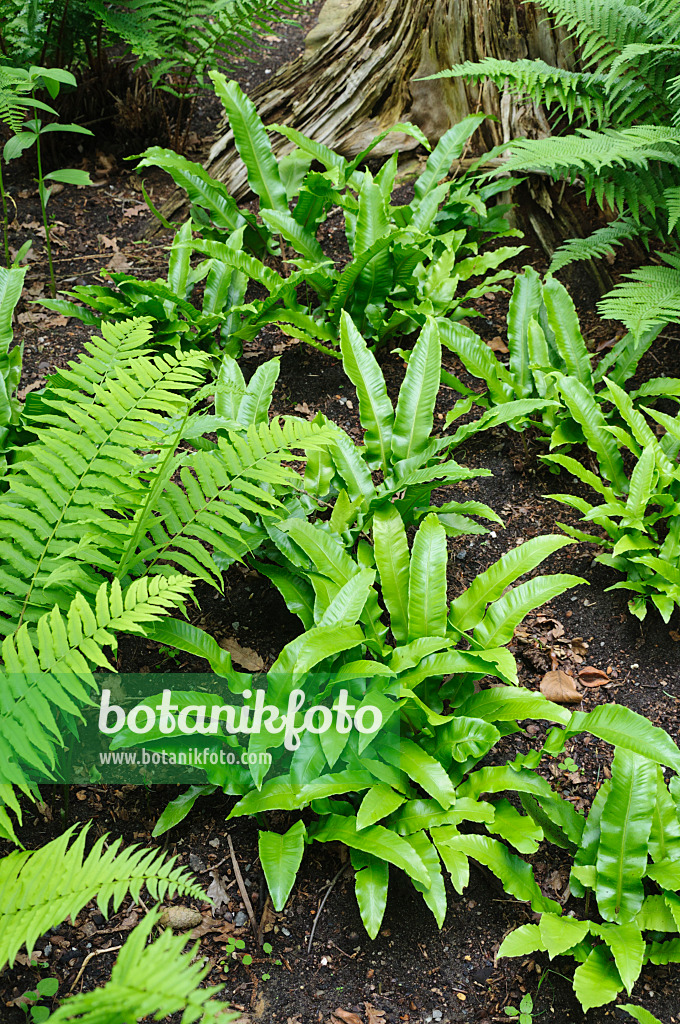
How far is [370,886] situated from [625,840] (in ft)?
2.29

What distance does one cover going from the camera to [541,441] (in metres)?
3.40

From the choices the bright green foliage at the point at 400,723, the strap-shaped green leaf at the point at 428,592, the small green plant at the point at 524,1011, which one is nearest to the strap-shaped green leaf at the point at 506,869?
the bright green foliage at the point at 400,723

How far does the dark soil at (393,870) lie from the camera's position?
2006 millimetres

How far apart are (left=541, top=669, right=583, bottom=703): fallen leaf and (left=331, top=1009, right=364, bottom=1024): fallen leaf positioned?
3.76ft

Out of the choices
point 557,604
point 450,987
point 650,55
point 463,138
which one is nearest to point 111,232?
point 463,138

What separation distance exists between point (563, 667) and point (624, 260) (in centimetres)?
232

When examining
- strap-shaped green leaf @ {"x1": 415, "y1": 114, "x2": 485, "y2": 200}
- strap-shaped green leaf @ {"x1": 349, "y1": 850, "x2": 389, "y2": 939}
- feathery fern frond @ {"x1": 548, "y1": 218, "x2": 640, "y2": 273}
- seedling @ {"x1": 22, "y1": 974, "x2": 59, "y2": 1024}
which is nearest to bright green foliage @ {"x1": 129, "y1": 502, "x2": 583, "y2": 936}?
strap-shaped green leaf @ {"x1": 349, "y1": 850, "x2": 389, "y2": 939}

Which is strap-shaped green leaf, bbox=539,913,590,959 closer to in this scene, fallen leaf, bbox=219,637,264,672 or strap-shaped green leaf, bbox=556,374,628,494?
fallen leaf, bbox=219,637,264,672

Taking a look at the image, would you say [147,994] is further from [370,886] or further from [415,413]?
[415,413]

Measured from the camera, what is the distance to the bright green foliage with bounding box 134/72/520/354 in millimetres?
3455

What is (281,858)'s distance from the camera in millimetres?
2061

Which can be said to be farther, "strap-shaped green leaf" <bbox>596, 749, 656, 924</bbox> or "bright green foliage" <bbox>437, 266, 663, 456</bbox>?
"bright green foliage" <bbox>437, 266, 663, 456</bbox>

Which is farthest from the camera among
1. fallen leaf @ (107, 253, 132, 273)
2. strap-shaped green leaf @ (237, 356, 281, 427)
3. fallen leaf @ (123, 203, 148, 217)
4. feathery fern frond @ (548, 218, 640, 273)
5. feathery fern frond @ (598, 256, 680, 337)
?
fallen leaf @ (123, 203, 148, 217)

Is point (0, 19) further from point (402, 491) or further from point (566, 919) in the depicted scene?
point (566, 919)
